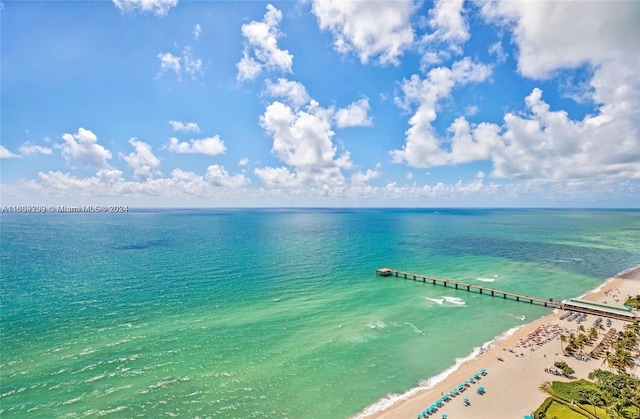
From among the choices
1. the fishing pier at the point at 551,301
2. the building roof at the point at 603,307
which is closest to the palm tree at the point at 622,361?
the fishing pier at the point at 551,301

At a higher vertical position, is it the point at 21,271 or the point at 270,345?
the point at 21,271

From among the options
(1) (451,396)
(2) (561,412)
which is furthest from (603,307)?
(1) (451,396)

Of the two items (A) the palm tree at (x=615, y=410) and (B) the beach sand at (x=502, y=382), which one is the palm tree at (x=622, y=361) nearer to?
(B) the beach sand at (x=502, y=382)

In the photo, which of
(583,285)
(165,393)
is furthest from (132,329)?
(583,285)

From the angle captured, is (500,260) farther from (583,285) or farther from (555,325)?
(555,325)

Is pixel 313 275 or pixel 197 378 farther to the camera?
pixel 313 275

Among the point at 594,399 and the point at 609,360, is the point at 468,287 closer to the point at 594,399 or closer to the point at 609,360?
the point at 609,360
